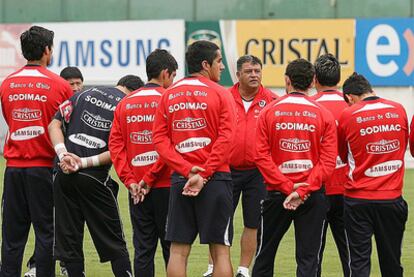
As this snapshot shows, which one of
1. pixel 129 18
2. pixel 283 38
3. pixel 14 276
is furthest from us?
pixel 129 18

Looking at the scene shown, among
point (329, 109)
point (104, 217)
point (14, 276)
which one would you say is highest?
point (329, 109)

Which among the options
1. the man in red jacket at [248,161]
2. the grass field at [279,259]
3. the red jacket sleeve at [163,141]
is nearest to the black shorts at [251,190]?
the man in red jacket at [248,161]

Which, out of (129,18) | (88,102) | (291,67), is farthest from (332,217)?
(129,18)

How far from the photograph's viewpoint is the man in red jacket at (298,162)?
8.30 meters

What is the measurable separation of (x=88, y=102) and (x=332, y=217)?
2467 millimetres

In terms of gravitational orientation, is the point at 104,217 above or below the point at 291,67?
below

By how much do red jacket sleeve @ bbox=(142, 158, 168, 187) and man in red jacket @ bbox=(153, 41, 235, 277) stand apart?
0.50m

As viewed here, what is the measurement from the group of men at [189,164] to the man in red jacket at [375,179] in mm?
11

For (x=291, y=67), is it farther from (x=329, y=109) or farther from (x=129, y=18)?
(x=129, y=18)

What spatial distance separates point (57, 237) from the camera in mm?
8969

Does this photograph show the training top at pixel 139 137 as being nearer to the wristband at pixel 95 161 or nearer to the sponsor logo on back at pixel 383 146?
the wristband at pixel 95 161

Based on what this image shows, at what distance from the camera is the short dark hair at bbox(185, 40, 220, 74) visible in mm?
8203

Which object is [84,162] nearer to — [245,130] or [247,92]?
[245,130]

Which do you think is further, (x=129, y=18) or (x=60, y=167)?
(x=129, y=18)
